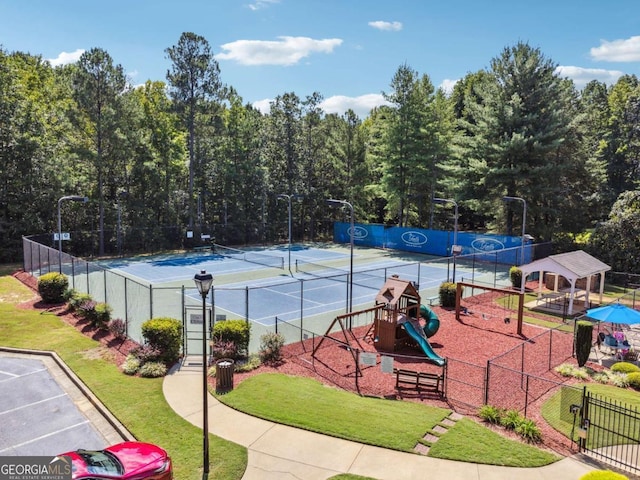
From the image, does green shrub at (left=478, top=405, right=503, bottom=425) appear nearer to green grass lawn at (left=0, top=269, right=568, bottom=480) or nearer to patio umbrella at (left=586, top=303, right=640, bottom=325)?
green grass lawn at (left=0, top=269, right=568, bottom=480)

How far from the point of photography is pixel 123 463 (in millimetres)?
8883

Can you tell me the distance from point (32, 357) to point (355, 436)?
12.9 meters

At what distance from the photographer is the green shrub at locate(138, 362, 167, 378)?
49.6 ft

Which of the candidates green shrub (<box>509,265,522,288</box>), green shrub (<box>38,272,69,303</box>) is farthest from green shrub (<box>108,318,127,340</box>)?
green shrub (<box>509,265,522,288</box>)

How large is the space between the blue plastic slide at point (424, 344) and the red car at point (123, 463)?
10.2 meters

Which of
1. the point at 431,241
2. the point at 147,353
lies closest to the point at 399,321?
the point at 147,353

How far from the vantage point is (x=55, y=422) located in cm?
1244

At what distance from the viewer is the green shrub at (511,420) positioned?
11.8 meters

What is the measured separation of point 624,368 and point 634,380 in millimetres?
1077

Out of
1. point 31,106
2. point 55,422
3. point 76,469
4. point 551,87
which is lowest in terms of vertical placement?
point 55,422

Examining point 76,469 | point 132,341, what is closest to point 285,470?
point 76,469

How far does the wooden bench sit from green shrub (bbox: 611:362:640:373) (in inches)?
256

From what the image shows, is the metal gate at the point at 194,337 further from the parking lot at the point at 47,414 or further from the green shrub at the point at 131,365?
the parking lot at the point at 47,414

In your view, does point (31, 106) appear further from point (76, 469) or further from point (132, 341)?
point (76, 469)
